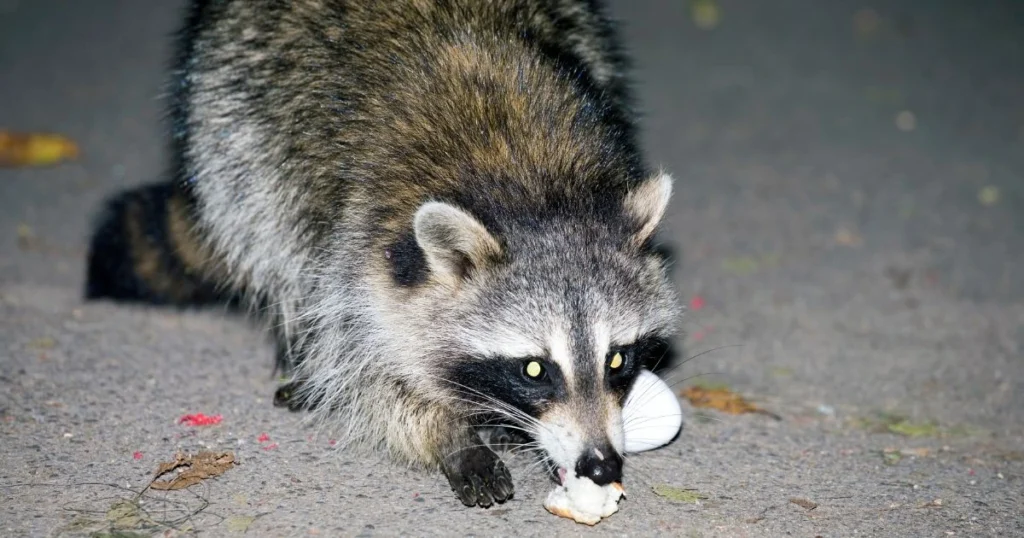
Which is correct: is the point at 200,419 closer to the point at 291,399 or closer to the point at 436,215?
the point at 291,399

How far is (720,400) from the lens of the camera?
4797 millimetres

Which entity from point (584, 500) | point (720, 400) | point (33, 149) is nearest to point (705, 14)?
Answer: point (33, 149)

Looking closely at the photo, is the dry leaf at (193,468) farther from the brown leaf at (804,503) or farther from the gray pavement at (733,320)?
the brown leaf at (804,503)

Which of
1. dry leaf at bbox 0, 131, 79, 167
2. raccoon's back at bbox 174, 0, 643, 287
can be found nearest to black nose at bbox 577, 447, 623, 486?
raccoon's back at bbox 174, 0, 643, 287

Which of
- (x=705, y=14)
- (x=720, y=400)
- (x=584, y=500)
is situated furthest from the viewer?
(x=705, y=14)

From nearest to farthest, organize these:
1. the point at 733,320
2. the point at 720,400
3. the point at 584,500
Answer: the point at 584,500
the point at 720,400
the point at 733,320

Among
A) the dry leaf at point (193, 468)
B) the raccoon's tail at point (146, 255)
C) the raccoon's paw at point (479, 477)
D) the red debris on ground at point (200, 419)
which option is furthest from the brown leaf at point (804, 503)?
the raccoon's tail at point (146, 255)

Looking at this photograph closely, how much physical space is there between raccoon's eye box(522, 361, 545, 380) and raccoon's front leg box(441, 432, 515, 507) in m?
0.43

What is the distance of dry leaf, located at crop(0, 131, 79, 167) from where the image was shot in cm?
719

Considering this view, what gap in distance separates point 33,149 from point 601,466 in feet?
17.2

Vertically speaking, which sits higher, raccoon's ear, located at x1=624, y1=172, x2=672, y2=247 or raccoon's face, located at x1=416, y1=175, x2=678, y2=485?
raccoon's ear, located at x1=624, y1=172, x2=672, y2=247

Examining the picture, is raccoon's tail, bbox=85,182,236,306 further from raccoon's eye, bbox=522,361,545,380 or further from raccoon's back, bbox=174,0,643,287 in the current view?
raccoon's eye, bbox=522,361,545,380

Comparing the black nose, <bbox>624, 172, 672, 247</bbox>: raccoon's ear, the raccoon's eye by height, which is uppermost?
<bbox>624, 172, 672, 247</bbox>: raccoon's ear

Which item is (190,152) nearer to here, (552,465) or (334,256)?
(334,256)
